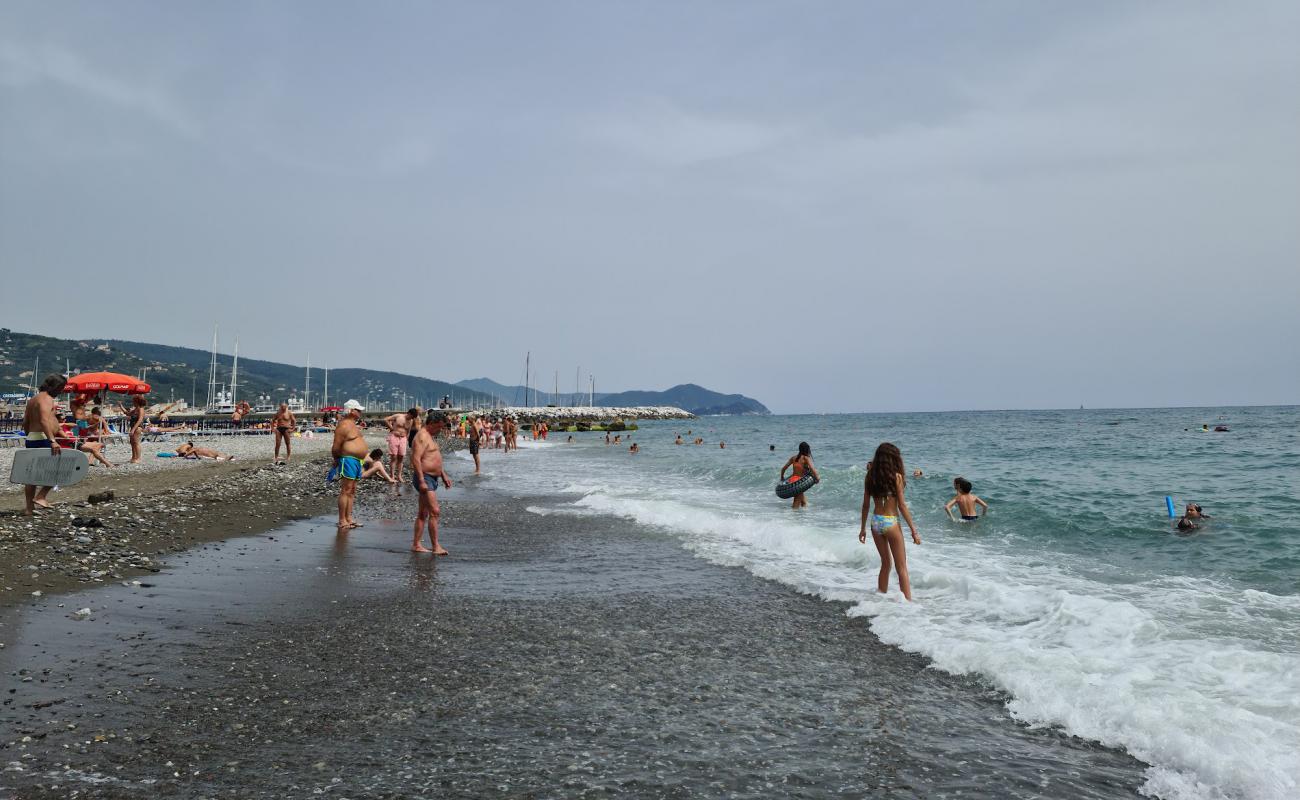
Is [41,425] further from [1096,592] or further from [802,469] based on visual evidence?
[1096,592]

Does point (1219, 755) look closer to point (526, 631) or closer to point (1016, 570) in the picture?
point (526, 631)

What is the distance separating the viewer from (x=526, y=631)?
20.0ft

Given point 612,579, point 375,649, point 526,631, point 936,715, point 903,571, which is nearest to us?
point 936,715

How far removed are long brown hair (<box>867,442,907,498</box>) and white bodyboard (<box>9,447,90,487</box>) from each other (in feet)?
34.7

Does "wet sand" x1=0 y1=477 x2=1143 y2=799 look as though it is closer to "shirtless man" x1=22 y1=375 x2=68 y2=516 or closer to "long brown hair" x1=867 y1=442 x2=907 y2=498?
"long brown hair" x1=867 y1=442 x2=907 y2=498

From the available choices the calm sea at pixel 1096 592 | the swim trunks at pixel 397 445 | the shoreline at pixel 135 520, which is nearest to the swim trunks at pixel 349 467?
the shoreline at pixel 135 520

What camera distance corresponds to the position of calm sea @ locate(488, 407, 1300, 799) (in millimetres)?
4430

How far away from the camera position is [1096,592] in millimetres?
8383

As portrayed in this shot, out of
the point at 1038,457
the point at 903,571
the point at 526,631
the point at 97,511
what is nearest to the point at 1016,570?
the point at 903,571

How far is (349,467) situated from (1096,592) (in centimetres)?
1079

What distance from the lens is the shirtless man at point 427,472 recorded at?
10016mm

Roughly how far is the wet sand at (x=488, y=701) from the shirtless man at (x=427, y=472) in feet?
7.23

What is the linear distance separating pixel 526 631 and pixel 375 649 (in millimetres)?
1182

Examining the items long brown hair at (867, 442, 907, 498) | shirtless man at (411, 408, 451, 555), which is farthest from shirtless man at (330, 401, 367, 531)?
long brown hair at (867, 442, 907, 498)
